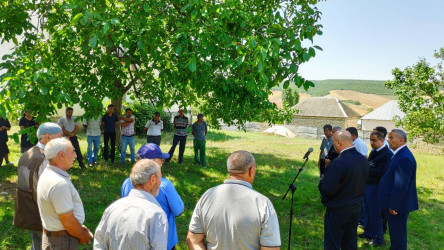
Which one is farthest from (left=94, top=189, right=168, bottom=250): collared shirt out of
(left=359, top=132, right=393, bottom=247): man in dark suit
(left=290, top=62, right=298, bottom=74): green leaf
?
(left=359, top=132, right=393, bottom=247): man in dark suit

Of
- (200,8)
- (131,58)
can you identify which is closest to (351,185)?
(200,8)

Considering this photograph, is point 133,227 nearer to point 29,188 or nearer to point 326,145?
point 29,188

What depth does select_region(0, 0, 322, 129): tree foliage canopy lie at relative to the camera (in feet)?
14.4

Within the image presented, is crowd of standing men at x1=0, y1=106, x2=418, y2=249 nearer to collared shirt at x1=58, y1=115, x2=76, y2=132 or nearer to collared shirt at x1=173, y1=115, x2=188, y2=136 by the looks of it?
collared shirt at x1=58, y1=115, x2=76, y2=132

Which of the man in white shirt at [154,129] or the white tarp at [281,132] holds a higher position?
the man in white shirt at [154,129]

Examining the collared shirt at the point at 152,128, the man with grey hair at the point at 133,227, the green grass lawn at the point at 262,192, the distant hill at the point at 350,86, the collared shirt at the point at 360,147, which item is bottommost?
the green grass lawn at the point at 262,192

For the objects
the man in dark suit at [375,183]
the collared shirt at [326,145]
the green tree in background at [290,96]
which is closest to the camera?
the man in dark suit at [375,183]

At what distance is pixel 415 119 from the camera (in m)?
12.0

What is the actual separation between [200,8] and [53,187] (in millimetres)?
4006

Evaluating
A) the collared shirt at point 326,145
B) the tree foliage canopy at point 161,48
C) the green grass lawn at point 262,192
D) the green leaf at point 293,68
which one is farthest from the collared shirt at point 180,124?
the green leaf at point 293,68

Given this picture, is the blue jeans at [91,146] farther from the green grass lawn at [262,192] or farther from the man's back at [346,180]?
the man's back at [346,180]

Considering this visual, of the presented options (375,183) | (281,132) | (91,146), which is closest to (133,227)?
(375,183)

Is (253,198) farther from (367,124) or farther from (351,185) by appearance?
(367,124)

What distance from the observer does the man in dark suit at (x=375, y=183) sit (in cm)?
545
